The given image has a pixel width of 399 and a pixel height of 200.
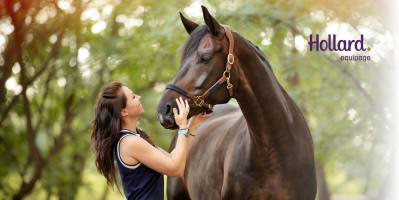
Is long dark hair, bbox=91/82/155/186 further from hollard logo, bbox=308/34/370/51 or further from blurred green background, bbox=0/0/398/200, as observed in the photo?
blurred green background, bbox=0/0/398/200

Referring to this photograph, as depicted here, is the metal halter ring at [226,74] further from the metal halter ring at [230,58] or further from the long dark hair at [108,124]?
the long dark hair at [108,124]

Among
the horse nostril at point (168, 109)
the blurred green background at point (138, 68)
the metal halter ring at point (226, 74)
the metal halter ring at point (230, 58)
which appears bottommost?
the blurred green background at point (138, 68)

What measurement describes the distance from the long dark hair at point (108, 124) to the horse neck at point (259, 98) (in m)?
0.71

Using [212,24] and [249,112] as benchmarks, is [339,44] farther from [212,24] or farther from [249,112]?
[212,24]

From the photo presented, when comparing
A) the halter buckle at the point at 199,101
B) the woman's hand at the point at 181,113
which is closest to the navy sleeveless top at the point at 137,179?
the woman's hand at the point at 181,113

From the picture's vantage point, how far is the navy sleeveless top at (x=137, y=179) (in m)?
3.28

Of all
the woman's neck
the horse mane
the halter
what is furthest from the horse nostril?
the horse mane

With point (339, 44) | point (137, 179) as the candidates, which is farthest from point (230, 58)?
point (339, 44)

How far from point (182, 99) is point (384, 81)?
569cm

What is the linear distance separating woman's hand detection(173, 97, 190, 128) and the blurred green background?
4.60 meters

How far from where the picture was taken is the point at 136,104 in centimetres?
335

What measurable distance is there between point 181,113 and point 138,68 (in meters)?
5.84

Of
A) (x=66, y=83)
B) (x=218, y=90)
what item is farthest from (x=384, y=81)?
(x=218, y=90)

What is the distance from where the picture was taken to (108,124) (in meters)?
3.32
